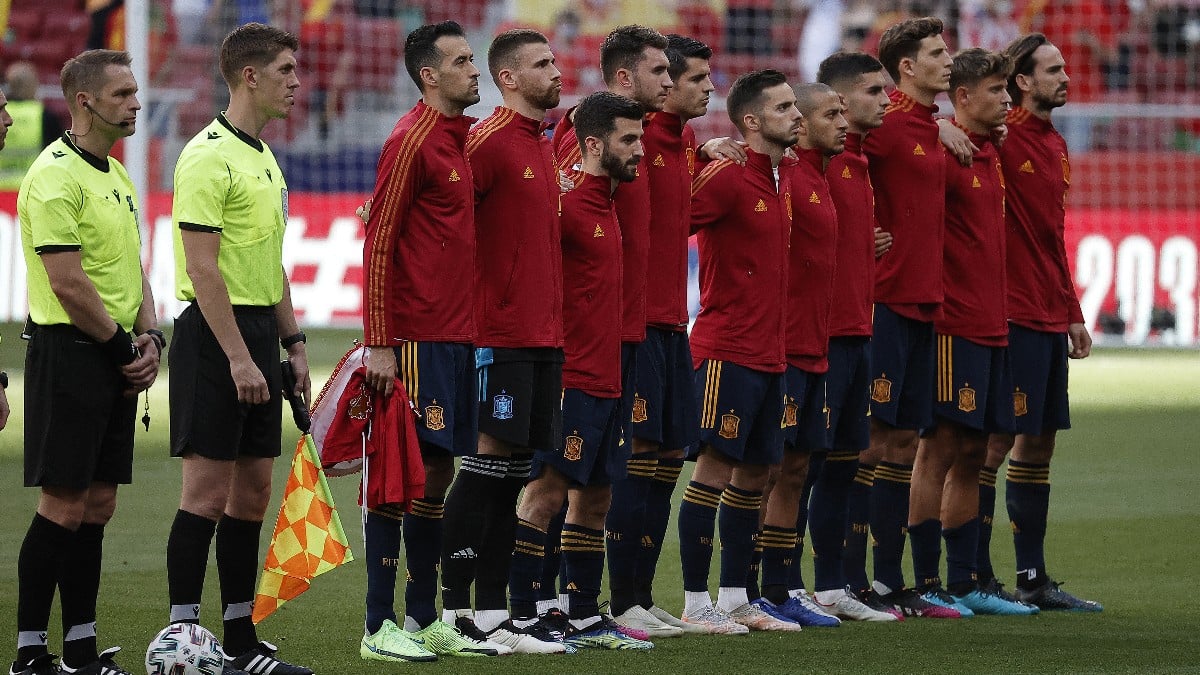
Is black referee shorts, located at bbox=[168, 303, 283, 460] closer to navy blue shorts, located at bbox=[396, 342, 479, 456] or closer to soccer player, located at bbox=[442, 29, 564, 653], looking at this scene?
navy blue shorts, located at bbox=[396, 342, 479, 456]

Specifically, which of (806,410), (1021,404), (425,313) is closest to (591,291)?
(425,313)

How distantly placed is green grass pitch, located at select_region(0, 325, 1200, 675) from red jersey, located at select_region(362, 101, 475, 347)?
1156 mm

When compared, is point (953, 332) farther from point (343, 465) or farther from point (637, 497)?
point (343, 465)

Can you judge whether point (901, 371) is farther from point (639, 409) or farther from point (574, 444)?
point (574, 444)

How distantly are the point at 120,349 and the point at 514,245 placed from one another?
1.51 metres

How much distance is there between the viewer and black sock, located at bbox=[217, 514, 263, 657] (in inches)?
249

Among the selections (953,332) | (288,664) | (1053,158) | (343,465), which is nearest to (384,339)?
(343,465)

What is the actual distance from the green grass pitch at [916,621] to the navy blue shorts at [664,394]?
2.59 ft

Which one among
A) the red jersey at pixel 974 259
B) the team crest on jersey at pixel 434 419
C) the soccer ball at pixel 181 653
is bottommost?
the soccer ball at pixel 181 653

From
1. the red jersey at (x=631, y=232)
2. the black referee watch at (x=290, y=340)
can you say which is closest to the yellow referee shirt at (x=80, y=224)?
the black referee watch at (x=290, y=340)

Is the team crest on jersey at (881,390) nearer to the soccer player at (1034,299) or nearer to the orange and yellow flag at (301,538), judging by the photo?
the soccer player at (1034,299)

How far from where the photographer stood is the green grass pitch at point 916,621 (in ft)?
21.9

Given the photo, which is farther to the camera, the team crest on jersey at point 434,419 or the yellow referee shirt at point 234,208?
the team crest on jersey at point 434,419

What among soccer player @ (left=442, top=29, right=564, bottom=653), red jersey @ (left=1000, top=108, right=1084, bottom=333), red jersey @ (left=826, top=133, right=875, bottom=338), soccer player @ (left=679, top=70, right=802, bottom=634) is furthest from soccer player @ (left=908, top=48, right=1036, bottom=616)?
soccer player @ (left=442, top=29, right=564, bottom=653)
